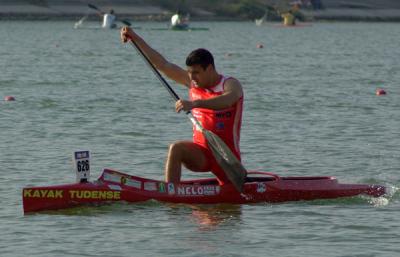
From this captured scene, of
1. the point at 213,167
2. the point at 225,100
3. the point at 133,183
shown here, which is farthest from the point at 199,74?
the point at 133,183

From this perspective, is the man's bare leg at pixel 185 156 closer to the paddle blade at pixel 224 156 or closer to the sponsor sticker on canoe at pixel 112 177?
the paddle blade at pixel 224 156

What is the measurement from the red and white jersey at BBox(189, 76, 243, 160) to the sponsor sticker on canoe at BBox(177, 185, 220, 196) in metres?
0.46

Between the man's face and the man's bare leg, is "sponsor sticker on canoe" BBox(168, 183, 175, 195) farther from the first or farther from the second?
the man's face

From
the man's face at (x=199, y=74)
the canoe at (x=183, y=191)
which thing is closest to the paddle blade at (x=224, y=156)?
the canoe at (x=183, y=191)

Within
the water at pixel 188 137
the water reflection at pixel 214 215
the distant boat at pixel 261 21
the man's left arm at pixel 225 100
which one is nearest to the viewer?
the water at pixel 188 137

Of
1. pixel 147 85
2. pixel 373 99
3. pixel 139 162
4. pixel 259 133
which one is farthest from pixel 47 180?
pixel 147 85

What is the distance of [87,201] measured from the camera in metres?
15.1

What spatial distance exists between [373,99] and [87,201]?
17.1 m

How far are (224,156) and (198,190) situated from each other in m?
0.53

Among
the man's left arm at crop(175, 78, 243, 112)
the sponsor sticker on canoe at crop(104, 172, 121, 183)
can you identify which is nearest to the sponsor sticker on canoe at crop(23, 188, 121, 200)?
the sponsor sticker on canoe at crop(104, 172, 121, 183)

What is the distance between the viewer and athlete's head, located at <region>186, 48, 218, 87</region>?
1509cm

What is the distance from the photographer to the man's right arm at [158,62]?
51.4 feet

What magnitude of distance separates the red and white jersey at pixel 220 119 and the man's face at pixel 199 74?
0.13m

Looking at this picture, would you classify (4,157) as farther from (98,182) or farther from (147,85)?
(147,85)
